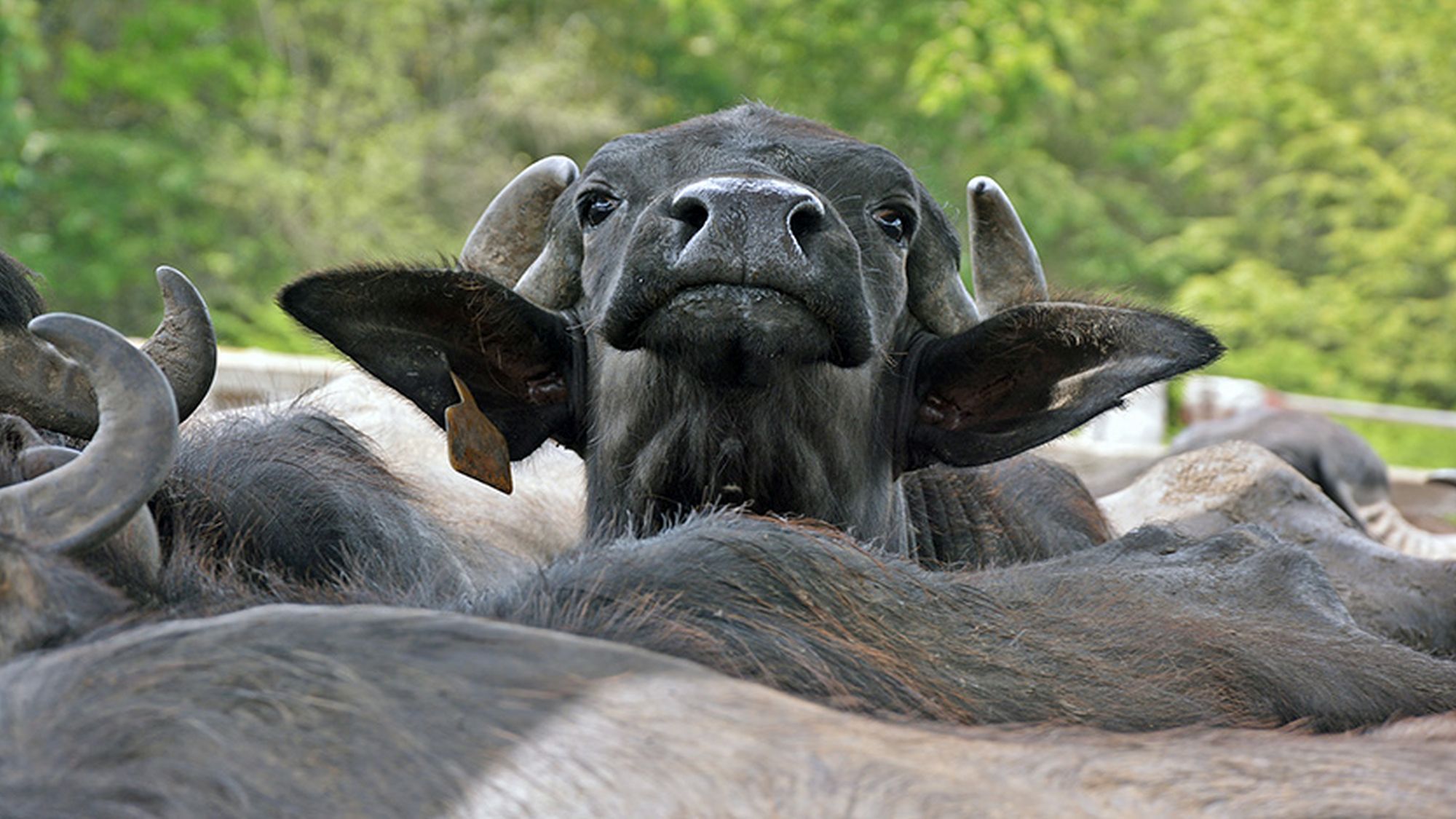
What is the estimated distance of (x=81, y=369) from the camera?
11.6 feet

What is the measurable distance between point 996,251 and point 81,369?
124 inches

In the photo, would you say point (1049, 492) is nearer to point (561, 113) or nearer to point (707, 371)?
point (707, 371)

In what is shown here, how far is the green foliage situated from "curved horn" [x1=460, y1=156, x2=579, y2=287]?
1381 centimetres

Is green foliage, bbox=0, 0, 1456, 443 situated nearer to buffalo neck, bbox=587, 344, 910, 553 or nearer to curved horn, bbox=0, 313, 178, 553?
buffalo neck, bbox=587, 344, 910, 553

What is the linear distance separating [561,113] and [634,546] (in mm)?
24725

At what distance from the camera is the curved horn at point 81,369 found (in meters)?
3.58

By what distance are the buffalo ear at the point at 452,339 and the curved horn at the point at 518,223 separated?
0.87 meters

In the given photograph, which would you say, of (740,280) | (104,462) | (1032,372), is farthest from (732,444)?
(104,462)

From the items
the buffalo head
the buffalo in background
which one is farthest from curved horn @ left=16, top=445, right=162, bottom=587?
the buffalo head

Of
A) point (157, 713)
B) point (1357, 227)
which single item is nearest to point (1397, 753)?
point (157, 713)

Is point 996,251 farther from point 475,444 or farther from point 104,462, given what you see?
point 104,462

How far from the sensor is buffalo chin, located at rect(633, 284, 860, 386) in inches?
148

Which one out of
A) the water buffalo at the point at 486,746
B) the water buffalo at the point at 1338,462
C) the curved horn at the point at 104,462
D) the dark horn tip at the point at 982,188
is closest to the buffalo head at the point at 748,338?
the dark horn tip at the point at 982,188

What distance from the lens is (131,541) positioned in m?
2.80
